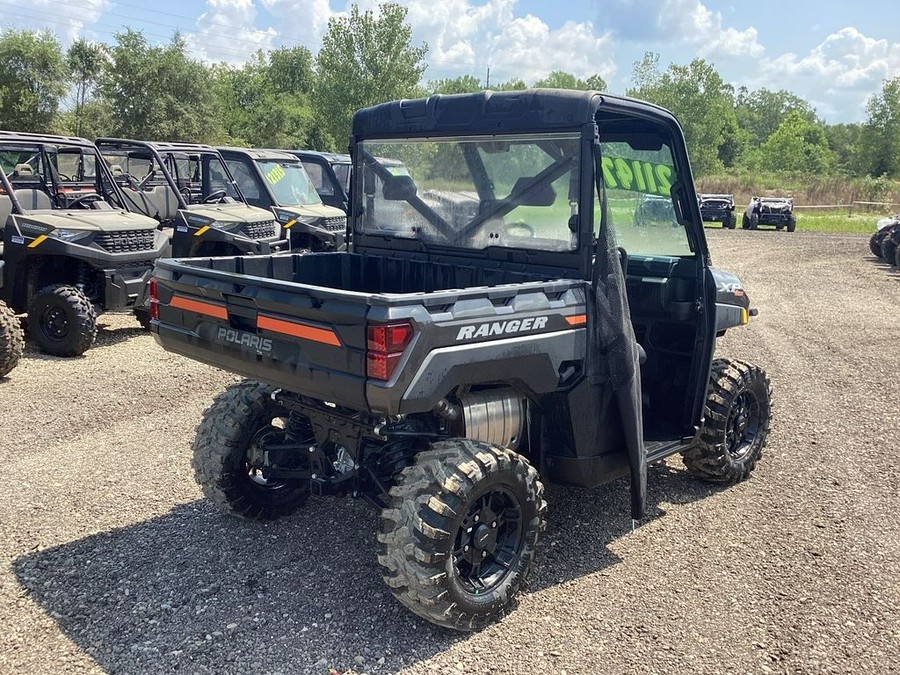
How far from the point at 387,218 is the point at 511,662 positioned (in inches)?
97.2

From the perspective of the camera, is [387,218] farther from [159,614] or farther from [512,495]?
[159,614]

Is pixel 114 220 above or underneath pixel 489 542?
above

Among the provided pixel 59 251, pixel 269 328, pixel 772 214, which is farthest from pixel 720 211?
pixel 269 328

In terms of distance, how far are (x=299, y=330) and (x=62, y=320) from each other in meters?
5.60

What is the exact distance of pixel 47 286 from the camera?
7801mm

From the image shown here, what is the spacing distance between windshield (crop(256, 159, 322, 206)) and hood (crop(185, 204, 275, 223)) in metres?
1.18

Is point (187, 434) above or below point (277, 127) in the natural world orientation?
below

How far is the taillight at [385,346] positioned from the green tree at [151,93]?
118ft

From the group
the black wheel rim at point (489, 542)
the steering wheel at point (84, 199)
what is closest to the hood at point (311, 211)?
the steering wheel at point (84, 199)

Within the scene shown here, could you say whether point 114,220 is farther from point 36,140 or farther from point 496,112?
point 496,112

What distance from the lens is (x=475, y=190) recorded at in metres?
4.03

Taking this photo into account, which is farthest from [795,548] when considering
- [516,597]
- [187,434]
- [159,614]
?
[187,434]

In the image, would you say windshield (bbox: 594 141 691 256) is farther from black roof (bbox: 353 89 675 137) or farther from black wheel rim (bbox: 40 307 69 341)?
black wheel rim (bbox: 40 307 69 341)

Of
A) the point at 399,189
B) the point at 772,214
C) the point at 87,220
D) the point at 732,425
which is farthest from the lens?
the point at 772,214
